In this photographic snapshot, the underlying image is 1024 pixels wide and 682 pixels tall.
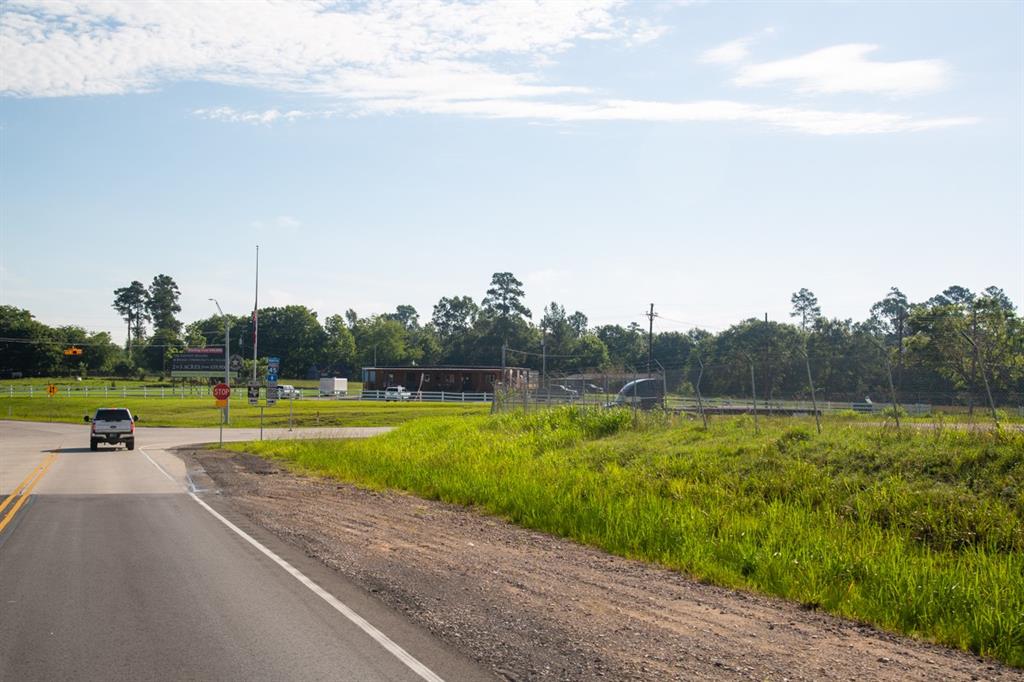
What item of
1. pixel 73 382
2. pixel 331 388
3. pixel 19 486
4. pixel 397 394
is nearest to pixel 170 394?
pixel 331 388

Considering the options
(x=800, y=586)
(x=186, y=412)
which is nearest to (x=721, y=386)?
(x=800, y=586)

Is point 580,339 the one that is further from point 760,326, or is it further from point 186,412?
point 186,412

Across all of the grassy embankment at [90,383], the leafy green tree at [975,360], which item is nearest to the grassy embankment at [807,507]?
the leafy green tree at [975,360]

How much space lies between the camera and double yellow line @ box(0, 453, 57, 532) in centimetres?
1772

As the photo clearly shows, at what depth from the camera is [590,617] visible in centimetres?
955

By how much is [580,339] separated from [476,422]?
10779cm

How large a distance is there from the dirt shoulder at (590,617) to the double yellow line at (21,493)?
5818 mm

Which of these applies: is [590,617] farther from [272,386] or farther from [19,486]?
[272,386]

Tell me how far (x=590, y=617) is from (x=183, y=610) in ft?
13.6

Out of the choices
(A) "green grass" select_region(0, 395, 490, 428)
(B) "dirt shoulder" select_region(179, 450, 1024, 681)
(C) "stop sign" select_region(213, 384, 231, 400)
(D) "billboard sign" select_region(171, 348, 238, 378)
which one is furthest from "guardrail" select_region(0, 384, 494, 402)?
(B) "dirt shoulder" select_region(179, 450, 1024, 681)

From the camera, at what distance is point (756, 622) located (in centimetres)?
956

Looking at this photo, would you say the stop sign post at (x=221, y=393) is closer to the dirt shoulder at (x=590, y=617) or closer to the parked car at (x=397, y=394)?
the dirt shoulder at (x=590, y=617)

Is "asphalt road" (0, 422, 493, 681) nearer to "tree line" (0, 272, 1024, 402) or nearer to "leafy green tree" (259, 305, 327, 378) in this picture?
"tree line" (0, 272, 1024, 402)

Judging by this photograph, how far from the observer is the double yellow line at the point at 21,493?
17719mm
